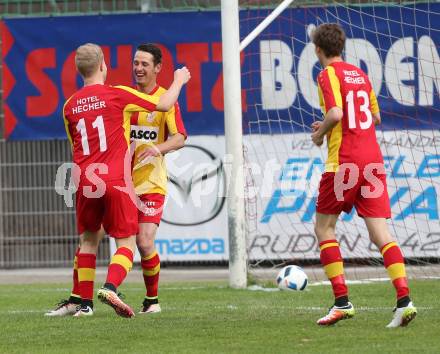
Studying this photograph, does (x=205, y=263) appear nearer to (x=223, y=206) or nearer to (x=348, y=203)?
(x=223, y=206)

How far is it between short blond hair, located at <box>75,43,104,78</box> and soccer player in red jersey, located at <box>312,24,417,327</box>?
1583 mm

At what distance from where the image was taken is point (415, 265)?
13.1 meters

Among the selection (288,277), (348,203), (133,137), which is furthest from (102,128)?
(288,277)

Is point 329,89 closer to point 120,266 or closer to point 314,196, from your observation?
point 120,266

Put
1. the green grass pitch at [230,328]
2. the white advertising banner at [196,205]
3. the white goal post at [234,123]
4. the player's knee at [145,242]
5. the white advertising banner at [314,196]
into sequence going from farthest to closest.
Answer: the white advertising banner at [196,205] < the white advertising banner at [314,196] < the white goal post at [234,123] < the player's knee at [145,242] < the green grass pitch at [230,328]

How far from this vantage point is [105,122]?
744cm

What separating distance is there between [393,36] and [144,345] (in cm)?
772

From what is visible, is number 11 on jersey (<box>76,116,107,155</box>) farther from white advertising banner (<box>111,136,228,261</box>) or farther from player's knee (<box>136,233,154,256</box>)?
white advertising banner (<box>111,136,228,261</box>)

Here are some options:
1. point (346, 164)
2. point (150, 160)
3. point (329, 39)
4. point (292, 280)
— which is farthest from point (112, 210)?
point (292, 280)

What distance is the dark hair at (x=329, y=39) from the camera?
6.90m

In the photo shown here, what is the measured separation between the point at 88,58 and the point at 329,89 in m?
1.78

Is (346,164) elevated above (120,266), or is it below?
above

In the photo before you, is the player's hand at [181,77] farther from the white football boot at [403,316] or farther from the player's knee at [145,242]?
the white football boot at [403,316]

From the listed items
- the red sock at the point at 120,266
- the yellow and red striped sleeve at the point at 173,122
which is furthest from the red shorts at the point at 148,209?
the red sock at the point at 120,266
